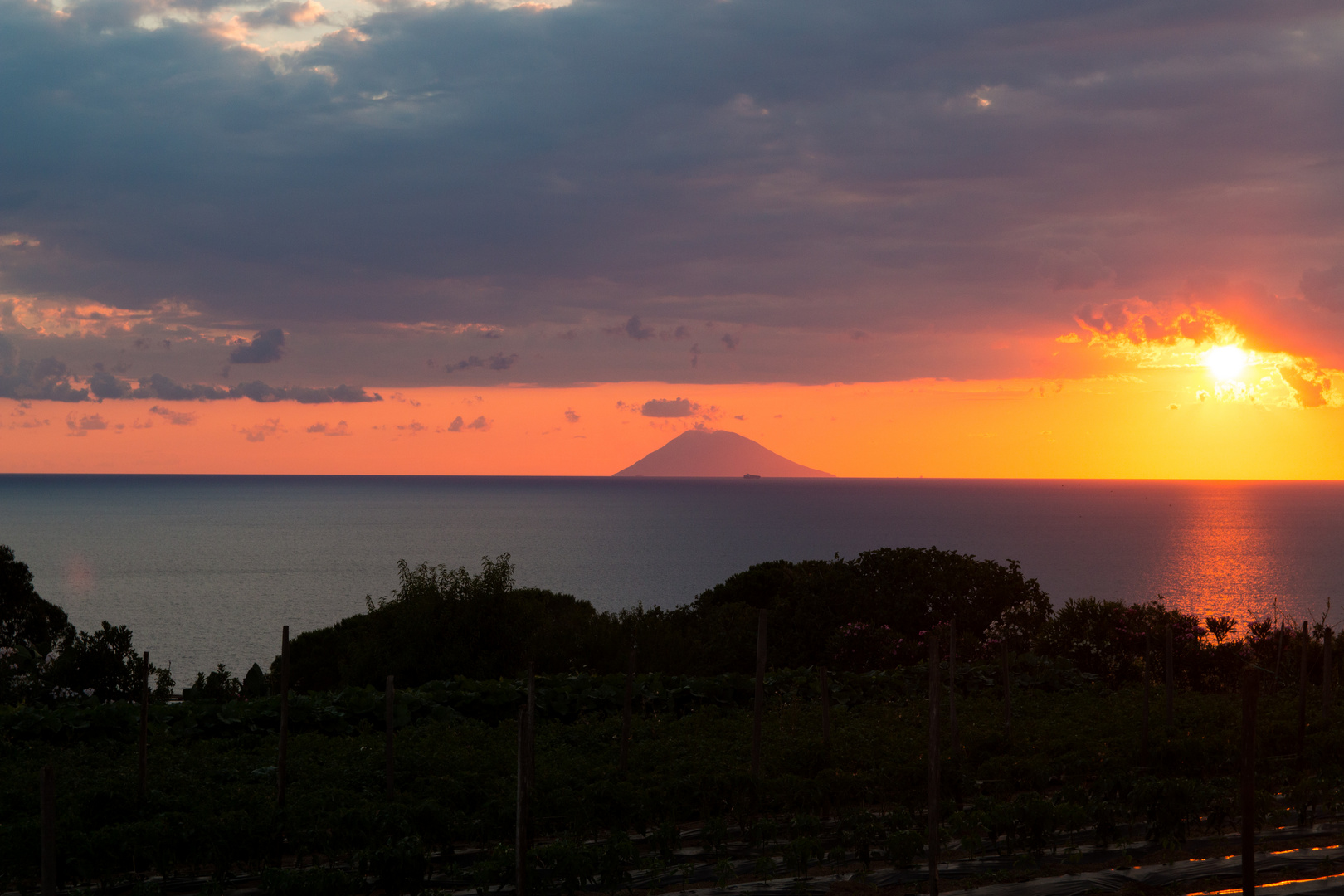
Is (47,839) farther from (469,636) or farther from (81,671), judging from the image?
(81,671)

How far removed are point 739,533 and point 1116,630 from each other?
165m

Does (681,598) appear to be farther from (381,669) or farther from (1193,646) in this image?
(1193,646)

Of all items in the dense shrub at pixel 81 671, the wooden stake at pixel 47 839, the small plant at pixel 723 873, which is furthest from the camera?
the dense shrub at pixel 81 671

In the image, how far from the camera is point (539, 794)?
1159 cm

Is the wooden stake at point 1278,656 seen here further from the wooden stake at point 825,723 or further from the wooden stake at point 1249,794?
the wooden stake at point 1249,794

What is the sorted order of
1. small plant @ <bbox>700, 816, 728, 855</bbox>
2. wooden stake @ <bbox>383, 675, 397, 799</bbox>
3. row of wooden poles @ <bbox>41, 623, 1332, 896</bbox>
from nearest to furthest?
row of wooden poles @ <bbox>41, 623, 1332, 896</bbox> → small plant @ <bbox>700, 816, 728, 855</bbox> → wooden stake @ <bbox>383, 675, 397, 799</bbox>

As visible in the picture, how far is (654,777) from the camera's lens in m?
12.2

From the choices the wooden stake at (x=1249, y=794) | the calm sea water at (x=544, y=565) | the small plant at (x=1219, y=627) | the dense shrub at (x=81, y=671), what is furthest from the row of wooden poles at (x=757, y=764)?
the calm sea water at (x=544, y=565)

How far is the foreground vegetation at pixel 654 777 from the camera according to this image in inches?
398

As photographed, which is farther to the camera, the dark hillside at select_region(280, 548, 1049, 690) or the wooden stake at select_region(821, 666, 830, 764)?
the dark hillside at select_region(280, 548, 1049, 690)

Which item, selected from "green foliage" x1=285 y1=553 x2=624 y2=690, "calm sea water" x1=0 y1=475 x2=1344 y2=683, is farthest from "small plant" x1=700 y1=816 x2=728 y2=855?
"calm sea water" x1=0 y1=475 x2=1344 y2=683

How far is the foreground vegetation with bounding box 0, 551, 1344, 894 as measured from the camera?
10.1 metres

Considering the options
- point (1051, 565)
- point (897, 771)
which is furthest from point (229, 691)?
point (1051, 565)

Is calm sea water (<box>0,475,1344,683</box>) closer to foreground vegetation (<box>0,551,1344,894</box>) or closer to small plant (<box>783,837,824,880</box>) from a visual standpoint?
foreground vegetation (<box>0,551,1344,894</box>)
